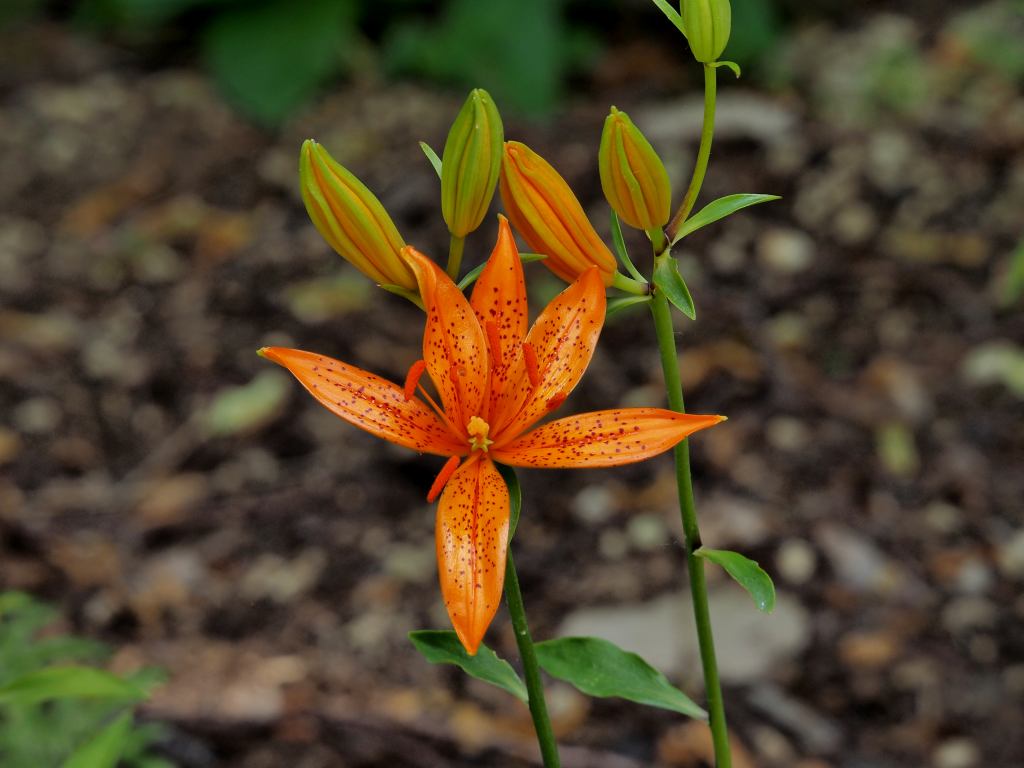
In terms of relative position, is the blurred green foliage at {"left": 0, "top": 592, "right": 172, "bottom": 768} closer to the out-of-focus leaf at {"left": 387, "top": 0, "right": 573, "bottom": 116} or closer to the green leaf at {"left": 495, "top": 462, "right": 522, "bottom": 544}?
the green leaf at {"left": 495, "top": 462, "right": 522, "bottom": 544}

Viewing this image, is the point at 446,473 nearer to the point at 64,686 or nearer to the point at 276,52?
the point at 64,686

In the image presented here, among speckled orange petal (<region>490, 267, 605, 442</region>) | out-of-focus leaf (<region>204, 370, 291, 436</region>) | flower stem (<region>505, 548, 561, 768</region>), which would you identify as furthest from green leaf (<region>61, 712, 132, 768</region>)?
out-of-focus leaf (<region>204, 370, 291, 436</region>)

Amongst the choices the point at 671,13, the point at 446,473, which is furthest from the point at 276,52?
the point at 446,473

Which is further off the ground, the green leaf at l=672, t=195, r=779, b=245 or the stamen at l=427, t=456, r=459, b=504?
the green leaf at l=672, t=195, r=779, b=245

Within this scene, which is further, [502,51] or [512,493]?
[502,51]

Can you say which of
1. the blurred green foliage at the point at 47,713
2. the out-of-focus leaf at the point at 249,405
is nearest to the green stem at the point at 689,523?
the blurred green foliage at the point at 47,713

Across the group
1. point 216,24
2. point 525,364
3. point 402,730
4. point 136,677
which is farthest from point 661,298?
point 216,24
